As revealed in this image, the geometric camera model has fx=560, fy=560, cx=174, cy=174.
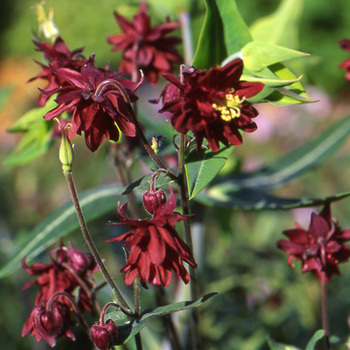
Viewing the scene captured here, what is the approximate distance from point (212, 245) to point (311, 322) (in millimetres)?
631

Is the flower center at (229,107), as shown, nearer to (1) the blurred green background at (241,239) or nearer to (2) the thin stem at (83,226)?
(2) the thin stem at (83,226)

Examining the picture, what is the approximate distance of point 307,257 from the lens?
2.10 feet

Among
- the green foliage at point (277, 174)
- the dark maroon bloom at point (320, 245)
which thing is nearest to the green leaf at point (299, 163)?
the green foliage at point (277, 174)

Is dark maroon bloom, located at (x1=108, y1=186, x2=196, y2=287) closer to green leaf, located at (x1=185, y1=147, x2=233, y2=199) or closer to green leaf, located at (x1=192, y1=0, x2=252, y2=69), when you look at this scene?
green leaf, located at (x1=185, y1=147, x2=233, y2=199)

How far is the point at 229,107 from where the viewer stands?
0.54m

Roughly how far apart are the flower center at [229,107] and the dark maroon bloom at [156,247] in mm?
93

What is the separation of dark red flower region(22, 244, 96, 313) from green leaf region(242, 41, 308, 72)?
0.27 metres

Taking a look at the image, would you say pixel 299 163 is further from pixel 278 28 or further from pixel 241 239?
pixel 241 239

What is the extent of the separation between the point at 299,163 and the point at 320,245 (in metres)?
0.39

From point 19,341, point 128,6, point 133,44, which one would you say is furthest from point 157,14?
point 19,341

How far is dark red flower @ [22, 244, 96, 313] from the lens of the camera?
2.00 ft

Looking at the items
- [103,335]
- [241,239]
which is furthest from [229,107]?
[241,239]

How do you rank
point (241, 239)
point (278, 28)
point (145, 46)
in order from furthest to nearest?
point (241, 239) → point (278, 28) → point (145, 46)

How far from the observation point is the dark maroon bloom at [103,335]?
0.51 m
